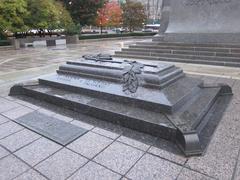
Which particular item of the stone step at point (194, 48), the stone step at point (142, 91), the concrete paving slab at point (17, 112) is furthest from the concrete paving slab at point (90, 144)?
the stone step at point (194, 48)

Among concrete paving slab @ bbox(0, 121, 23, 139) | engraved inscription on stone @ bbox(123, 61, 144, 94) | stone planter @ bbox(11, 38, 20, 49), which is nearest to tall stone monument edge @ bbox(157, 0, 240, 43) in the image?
engraved inscription on stone @ bbox(123, 61, 144, 94)

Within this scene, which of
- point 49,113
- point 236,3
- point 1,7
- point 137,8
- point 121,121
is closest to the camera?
point 121,121

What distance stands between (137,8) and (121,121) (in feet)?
110

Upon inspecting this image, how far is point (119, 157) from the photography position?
10.8 ft

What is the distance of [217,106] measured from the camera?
5125 millimetres

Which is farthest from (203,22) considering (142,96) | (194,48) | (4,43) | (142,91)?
(4,43)

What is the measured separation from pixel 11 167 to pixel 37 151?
1.50 ft

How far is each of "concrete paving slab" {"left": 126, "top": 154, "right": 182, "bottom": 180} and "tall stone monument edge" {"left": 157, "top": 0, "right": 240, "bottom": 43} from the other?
10.5m

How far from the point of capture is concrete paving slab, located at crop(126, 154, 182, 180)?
2867mm

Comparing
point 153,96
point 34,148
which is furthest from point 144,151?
point 34,148

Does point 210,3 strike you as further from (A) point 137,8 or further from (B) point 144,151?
(A) point 137,8

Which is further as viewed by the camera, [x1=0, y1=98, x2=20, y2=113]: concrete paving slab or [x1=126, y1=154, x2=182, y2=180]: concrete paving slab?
[x1=0, y1=98, x2=20, y2=113]: concrete paving slab

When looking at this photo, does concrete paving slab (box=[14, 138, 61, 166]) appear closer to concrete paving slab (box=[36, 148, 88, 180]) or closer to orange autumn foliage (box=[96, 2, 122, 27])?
concrete paving slab (box=[36, 148, 88, 180])

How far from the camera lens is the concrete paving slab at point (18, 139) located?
3.68 metres
